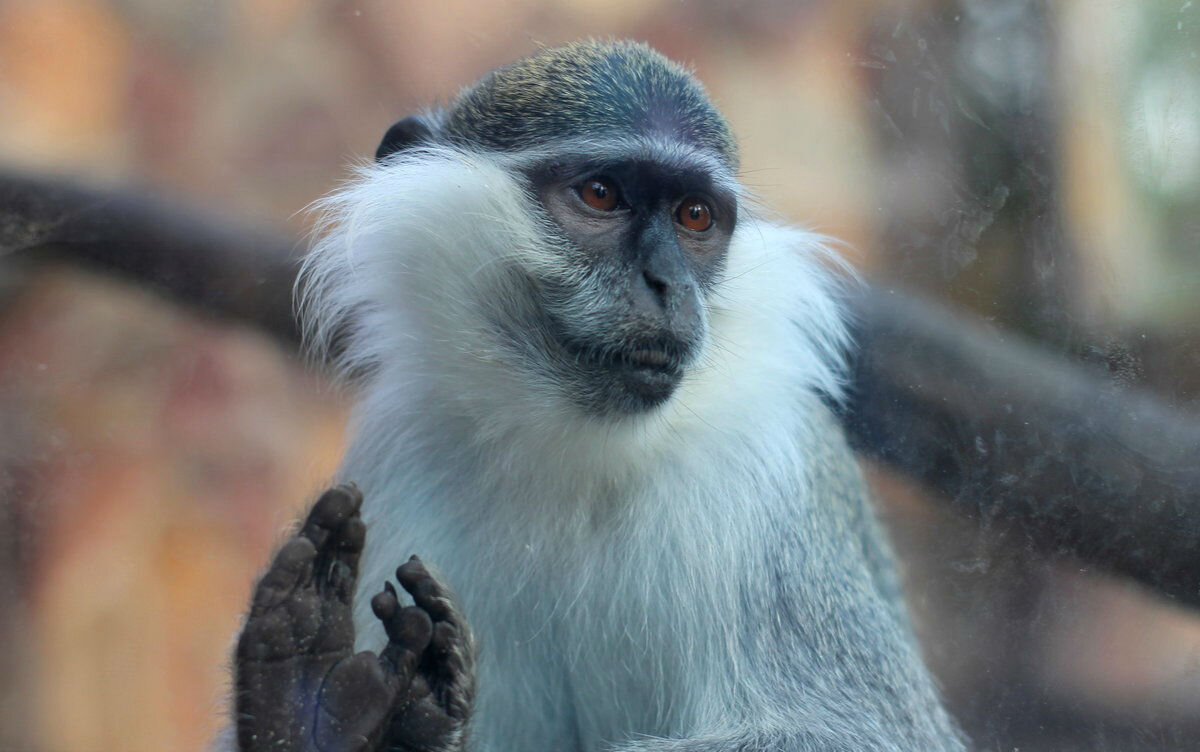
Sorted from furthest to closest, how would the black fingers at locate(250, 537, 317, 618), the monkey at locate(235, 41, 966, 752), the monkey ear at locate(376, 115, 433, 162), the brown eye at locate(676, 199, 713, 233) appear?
the monkey ear at locate(376, 115, 433, 162)
the brown eye at locate(676, 199, 713, 233)
the monkey at locate(235, 41, 966, 752)
the black fingers at locate(250, 537, 317, 618)

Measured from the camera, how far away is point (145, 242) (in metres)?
2.49

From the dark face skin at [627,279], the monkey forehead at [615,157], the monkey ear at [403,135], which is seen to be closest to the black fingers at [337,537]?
the dark face skin at [627,279]

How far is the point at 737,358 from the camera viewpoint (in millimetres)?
2064

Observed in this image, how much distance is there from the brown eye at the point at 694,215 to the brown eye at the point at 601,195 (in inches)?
5.4

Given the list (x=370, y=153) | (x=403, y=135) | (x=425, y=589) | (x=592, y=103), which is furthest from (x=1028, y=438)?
(x=370, y=153)

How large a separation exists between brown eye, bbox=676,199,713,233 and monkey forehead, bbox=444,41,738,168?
126 millimetres

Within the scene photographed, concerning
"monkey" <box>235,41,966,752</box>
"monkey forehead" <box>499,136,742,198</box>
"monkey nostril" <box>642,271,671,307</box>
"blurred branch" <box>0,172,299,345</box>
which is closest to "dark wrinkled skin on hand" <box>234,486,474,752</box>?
"monkey" <box>235,41,966,752</box>

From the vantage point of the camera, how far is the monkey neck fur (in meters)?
1.93

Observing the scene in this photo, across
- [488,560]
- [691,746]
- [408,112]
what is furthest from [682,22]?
[691,746]

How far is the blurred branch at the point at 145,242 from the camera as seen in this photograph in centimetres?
242

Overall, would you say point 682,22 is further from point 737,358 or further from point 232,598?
point 232,598

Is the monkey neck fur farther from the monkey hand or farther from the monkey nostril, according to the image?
the monkey hand

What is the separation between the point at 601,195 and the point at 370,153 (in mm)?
783

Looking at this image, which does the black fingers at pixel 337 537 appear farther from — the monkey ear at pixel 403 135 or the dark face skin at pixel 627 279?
the monkey ear at pixel 403 135
